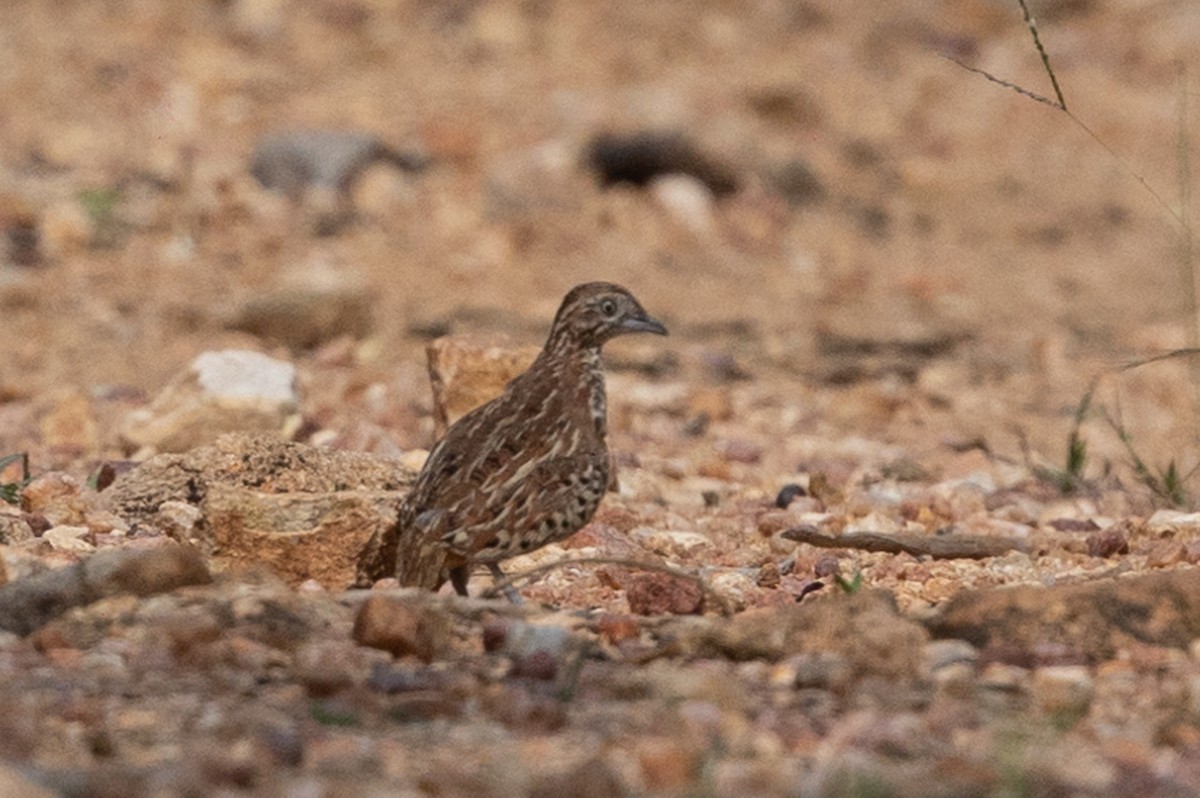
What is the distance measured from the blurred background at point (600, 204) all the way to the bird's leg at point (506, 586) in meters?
2.07

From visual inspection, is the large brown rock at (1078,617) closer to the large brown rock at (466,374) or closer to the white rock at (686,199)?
the large brown rock at (466,374)

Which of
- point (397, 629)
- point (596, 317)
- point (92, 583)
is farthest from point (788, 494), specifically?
point (92, 583)

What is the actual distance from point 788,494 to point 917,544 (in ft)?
4.11

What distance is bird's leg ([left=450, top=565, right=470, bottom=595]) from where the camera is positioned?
20.8 feet

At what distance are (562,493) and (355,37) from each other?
10666 mm

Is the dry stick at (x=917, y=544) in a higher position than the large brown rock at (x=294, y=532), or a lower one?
lower

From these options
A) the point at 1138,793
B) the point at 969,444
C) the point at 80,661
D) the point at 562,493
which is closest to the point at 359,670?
the point at 80,661

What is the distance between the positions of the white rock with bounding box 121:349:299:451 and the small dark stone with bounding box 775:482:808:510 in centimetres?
183

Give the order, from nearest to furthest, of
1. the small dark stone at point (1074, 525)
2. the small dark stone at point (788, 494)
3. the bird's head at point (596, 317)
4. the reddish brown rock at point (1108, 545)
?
the reddish brown rock at point (1108, 545), the bird's head at point (596, 317), the small dark stone at point (1074, 525), the small dark stone at point (788, 494)

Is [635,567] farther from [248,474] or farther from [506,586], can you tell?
[248,474]

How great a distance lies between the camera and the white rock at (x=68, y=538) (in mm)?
6469

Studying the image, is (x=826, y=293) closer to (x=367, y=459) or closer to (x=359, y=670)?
(x=367, y=459)

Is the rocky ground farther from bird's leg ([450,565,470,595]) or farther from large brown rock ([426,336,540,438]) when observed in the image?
bird's leg ([450,565,470,595])

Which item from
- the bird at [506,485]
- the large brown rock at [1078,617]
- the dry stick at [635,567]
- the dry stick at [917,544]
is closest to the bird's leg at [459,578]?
the bird at [506,485]
